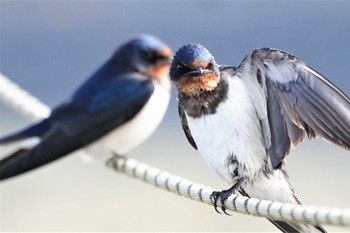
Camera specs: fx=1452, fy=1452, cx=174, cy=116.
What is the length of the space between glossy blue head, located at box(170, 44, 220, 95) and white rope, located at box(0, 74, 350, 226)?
0.17m

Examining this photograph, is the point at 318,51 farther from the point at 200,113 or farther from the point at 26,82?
the point at 200,113

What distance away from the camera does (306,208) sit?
202 centimetres

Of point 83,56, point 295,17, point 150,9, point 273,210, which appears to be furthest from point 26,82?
point 273,210

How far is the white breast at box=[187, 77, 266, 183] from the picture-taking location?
2463 millimetres

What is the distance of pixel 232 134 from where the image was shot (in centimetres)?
248

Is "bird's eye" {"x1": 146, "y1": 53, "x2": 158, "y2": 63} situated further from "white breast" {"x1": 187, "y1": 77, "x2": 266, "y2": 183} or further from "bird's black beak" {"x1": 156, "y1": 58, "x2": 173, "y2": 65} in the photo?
"white breast" {"x1": 187, "y1": 77, "x2": 266, "y2": 183}

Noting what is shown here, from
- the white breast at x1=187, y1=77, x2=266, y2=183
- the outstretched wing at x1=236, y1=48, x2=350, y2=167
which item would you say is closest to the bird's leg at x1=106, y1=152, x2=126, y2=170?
the white breast at x1=187, y1=77, x2=266, y2=183

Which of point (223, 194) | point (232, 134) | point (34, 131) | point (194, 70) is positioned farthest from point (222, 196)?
point (34, 131)

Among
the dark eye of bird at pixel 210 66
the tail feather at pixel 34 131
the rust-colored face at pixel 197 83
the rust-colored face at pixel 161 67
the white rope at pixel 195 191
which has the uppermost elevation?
the rust-colored face at pixel 161 67

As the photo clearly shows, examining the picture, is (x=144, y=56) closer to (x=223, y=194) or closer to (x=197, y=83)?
(x=197, y=83)

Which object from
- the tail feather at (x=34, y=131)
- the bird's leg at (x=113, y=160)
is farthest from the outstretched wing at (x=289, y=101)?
the tail feather at (x=34, y=131)

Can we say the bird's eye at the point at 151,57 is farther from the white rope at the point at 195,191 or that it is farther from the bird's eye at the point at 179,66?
the white rope at the point at 195,191

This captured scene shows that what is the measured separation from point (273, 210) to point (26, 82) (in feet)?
12.8

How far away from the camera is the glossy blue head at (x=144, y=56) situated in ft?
8.39
